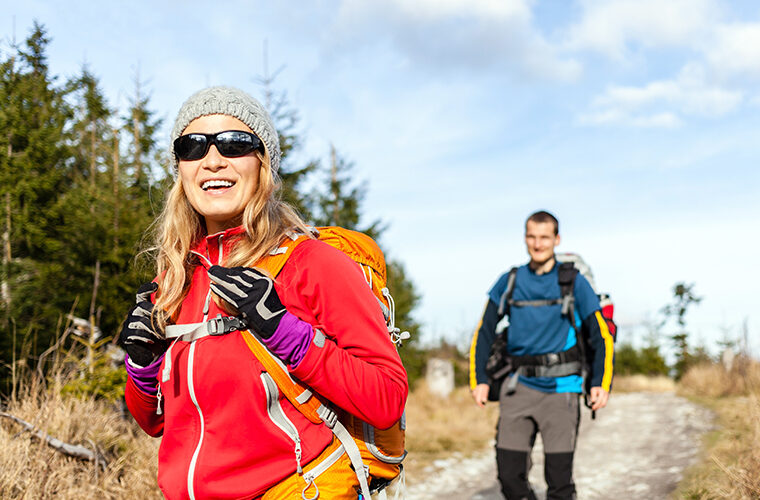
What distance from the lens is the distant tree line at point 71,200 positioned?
8039 millimetres

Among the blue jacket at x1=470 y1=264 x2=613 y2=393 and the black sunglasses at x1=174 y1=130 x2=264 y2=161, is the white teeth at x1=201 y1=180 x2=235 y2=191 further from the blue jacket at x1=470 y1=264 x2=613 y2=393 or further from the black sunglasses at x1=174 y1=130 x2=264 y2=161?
the blue jacket at x1=470 y1=264 x2=613 y2=393

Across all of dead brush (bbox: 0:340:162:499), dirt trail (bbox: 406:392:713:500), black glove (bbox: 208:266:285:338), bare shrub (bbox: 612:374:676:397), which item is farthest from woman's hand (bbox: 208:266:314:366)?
bare shrub (bbox: 612:374:676:397)

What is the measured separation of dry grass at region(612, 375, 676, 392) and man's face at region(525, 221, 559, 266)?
15.3m

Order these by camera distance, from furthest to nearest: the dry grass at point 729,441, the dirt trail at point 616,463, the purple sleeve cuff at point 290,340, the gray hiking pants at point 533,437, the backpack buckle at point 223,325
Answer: the dirt trail at point 616,463 → the dry grass at point 729,441 → the gray hiking pants at point 533,437 → the backpack buckle at point 223,325 → the purple sleeve cuff at point 290,340

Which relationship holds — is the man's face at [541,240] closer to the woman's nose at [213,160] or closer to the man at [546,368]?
the man at [546,368]

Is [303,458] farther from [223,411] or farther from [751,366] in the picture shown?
[751,366]

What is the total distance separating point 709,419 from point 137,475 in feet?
32.4

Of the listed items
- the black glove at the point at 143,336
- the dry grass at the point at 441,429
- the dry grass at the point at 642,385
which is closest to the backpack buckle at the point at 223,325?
the black glove at the point at 143,336

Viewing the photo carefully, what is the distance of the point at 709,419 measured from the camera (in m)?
11.0

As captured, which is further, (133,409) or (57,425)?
(57,425)

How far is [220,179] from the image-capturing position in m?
1.96

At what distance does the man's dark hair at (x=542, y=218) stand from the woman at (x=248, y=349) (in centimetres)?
342

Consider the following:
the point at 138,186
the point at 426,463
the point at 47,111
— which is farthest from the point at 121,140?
the point at 426,463

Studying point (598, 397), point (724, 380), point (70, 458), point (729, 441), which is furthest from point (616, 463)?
point (724, 380)
